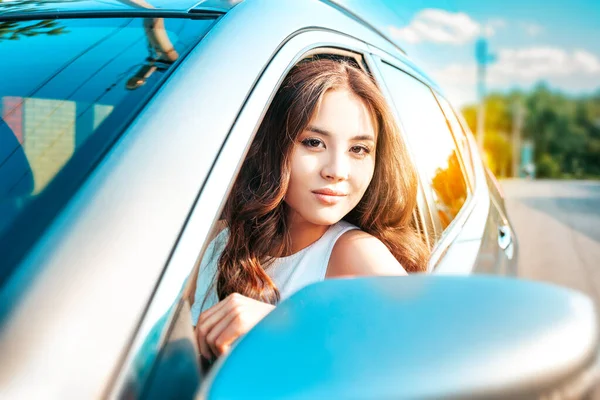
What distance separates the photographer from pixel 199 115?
103cm

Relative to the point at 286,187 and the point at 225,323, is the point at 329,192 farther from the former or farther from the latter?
the point at 225,323

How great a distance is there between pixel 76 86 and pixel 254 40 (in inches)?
12.3

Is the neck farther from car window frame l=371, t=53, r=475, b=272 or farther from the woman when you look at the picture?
car window frame l=371, t=53, r=475, b=272

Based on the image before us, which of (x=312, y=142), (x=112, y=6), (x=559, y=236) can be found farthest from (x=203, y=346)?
(x=559, y=236)

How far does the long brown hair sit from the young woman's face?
3 cm

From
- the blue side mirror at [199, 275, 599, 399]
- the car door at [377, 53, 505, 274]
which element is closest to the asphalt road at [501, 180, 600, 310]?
the car door at [377, 53, 505, 274]

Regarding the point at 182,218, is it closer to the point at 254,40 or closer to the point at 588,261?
the point at 254,40

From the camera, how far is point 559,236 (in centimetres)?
1120

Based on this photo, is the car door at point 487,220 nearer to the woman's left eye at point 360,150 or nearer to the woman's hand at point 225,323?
the woman's left eye at point 360,150

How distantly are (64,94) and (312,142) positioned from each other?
2.11 ft

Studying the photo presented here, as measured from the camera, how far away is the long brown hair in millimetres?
1661

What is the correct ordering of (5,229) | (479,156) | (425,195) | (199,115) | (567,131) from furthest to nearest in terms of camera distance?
(567,131), (479,156), (425,195), (199,115), (5,229)

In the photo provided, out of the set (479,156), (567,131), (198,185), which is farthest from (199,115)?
(567,131)

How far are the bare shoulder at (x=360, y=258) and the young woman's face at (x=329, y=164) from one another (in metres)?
0.07
